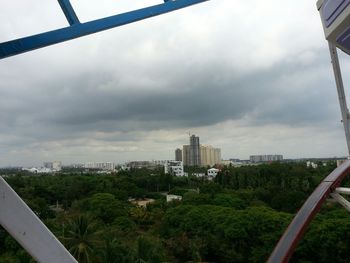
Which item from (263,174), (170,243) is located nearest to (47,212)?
(170,243)

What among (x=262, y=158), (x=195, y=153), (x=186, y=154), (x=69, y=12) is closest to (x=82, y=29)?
(x=69, y=12)

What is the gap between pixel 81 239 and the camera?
49.8 ft

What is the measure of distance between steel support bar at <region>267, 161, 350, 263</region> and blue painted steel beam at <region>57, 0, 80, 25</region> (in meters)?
3.14

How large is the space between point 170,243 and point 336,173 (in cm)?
1911

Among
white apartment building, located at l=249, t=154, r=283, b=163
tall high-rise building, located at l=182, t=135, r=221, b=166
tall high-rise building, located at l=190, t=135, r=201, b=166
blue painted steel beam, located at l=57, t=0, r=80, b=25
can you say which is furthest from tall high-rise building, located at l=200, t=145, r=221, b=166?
blue painted steel beam, located at l=57, t=0, r=80, b=25

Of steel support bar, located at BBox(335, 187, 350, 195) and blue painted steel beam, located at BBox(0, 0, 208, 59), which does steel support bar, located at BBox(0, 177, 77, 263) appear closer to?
blue painted steel beam, located at BBox(0, 0, 208, 59)

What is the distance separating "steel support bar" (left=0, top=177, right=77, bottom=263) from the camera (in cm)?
168

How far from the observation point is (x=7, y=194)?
1.69m

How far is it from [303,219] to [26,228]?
10.6ft

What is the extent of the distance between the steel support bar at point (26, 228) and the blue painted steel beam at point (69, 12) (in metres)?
0.89

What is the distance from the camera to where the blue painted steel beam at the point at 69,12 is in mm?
1962

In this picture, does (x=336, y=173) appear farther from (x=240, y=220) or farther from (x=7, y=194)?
(x=240, y=220)

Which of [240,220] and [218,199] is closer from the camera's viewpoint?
[240,220]

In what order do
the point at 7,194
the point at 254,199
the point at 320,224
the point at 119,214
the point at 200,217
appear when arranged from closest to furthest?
the point at 7,194, the point at 320,224, the point at 200,217, the point at 119,214, the point at 254,199
